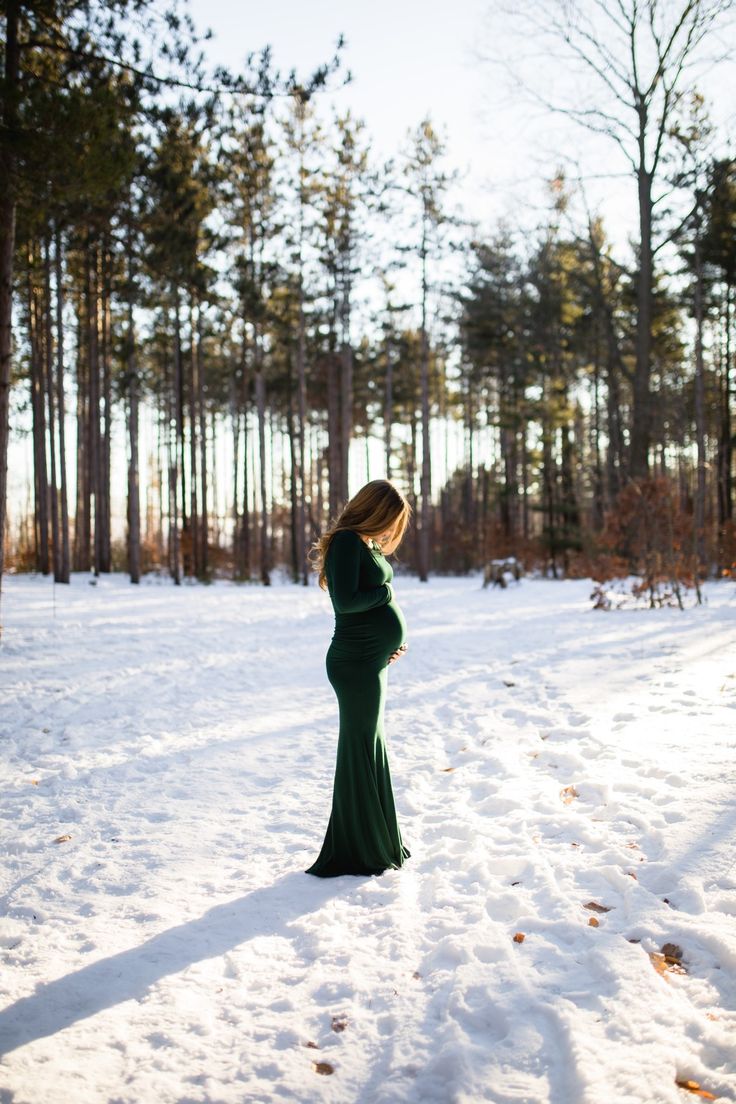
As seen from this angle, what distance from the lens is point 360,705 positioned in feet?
11.7

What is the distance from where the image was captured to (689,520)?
11453 mm

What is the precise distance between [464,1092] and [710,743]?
12.7 ft

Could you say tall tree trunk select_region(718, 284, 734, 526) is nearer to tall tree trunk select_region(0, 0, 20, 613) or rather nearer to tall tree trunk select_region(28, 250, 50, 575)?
tall tree trunk select_region(0, 0, 20, 613)

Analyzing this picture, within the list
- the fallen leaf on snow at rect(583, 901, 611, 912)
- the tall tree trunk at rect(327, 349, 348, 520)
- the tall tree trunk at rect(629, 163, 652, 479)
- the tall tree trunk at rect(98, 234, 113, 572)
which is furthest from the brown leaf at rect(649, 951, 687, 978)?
the tall tree trunk at rect(327, 349, 348, 520)

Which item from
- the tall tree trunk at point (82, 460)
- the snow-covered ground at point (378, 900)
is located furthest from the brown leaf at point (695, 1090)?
the tall tree trunk at point (82, 460)

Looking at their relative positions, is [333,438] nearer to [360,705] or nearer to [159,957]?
[360,705]

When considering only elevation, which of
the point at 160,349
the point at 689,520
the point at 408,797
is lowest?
the point at 408,797

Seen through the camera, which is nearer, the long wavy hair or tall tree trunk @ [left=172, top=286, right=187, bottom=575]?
the long wavy hair

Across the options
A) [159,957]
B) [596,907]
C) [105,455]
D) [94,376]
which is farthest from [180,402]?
[596,907]

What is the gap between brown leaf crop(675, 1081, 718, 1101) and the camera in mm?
2025

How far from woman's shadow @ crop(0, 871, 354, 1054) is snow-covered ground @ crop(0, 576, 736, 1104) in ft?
0.04

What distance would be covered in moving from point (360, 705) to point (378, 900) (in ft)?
3.23

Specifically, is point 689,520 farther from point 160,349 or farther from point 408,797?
point 160,349

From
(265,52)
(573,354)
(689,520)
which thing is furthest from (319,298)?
(689,520)
